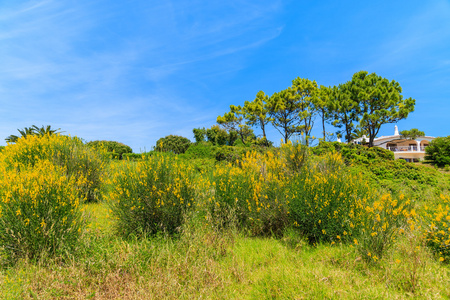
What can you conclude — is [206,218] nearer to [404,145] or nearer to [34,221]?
[34,221]

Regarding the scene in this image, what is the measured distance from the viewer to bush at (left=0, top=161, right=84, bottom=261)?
14.7ft

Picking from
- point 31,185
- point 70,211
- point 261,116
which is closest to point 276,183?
point 70,211

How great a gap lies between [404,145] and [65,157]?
5690 cm

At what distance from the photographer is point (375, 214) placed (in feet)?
15.1

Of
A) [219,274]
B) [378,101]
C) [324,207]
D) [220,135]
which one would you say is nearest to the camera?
[219,274]

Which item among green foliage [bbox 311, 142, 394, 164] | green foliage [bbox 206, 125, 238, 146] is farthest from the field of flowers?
green foliage [bbox 206, 125, 238, 146]

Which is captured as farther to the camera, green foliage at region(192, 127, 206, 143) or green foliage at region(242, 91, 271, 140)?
green foliage at region(192, 127, 206, 143)

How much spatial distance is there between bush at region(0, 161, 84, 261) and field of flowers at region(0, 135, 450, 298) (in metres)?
0.02

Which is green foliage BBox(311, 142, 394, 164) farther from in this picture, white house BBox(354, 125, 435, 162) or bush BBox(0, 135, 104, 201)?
white house BBox(354, 125, 435, 162)

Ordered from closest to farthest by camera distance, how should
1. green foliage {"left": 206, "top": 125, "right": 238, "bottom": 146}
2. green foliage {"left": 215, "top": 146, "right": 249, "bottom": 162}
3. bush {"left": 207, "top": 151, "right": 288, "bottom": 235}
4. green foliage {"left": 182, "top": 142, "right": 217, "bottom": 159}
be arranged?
bush {"left": 207, "top": 151, "right": 288, "bottom": 235} < green foliage {"left": 215, "top": 146, "right": 249, "bottom": 162} < green foliage {"left": 182, "top": 142, "right": 217, "bottom": 159} < green foliage {"left": 206, "top": 125, "right": 238, "bottom": 146}

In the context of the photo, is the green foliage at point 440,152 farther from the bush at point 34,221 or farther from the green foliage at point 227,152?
the bush at point 34,221

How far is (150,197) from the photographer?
556 cm

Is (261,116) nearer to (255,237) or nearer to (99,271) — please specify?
(255,237)

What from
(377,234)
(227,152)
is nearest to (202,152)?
(227,152)
